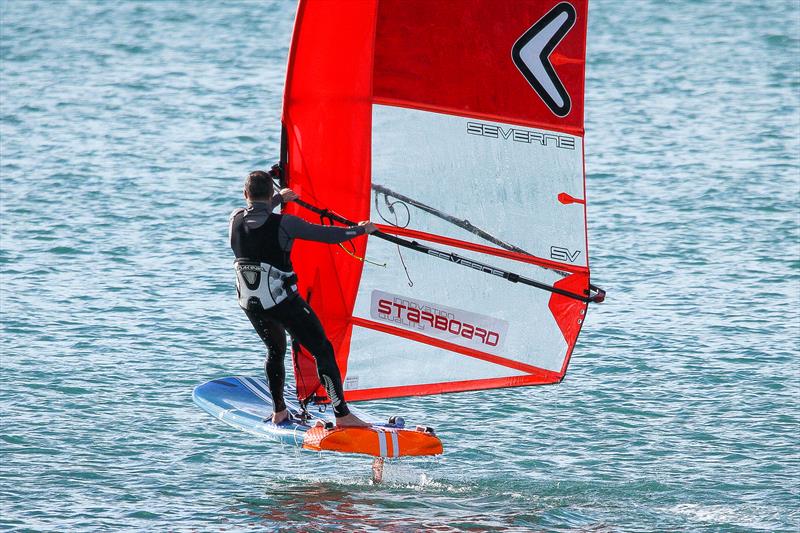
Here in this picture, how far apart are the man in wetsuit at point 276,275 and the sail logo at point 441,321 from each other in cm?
76

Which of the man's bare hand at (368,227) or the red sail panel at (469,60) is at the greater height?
the red sail panel at (469,60)

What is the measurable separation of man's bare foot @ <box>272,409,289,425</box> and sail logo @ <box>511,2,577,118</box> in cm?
360

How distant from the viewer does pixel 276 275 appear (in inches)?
440

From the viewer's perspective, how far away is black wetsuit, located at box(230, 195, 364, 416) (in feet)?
35.7

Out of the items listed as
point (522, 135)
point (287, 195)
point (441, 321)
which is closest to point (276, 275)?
point (287, 195)

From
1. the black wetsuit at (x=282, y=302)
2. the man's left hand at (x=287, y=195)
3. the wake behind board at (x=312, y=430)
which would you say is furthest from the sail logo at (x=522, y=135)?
the wake behind board at (x=312, y=430)

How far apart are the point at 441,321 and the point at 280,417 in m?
1.67

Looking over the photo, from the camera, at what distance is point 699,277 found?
20.0 meters

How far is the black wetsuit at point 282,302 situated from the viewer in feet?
35.7

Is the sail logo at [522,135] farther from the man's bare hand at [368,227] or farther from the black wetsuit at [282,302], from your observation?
the black wetsuit at [282,302]

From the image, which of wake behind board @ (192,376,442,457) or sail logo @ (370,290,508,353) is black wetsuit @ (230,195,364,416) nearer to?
wake behind board @ (192,376,442,457)

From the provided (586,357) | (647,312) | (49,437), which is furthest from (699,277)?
(49,437)

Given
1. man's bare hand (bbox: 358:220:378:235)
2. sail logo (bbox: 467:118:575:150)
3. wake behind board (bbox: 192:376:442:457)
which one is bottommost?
wake behind board (bbox: 192:376:442:457)

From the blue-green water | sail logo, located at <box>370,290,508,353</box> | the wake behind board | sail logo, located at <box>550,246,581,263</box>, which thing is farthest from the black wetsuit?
sail logo, located at <box>550,246,581,263</box>
